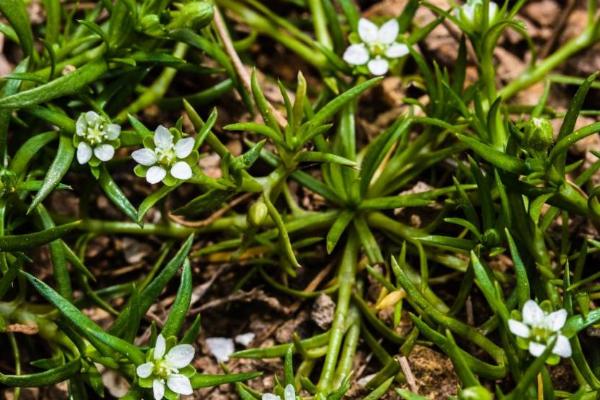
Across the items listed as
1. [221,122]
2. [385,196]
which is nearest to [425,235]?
[385,196]

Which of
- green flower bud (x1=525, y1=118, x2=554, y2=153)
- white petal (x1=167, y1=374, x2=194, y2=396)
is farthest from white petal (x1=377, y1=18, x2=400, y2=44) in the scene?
white petal (x1=167, y1=374, x2=194, y2=396)

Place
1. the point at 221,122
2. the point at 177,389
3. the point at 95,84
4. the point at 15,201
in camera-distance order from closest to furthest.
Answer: the point at 177,389
the point at 15,201
the point at 95,84
the point at 221,122

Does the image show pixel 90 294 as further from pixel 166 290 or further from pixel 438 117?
pixel 438 117

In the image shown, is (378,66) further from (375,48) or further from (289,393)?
(289,393)

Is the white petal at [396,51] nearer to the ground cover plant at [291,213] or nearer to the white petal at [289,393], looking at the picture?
the ground cover plant at [291,213]

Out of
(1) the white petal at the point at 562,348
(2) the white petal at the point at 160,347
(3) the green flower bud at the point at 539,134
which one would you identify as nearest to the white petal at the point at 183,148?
(2) the white petal at the point at 160,347

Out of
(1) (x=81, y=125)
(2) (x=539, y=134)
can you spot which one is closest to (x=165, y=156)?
(1) (x=81, y=125)
